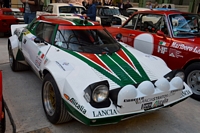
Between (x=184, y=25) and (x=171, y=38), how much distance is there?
515mm

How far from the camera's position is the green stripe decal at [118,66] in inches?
110

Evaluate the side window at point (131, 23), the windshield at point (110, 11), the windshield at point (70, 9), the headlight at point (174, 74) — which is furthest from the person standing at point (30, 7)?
the headlight at point (174, 74)

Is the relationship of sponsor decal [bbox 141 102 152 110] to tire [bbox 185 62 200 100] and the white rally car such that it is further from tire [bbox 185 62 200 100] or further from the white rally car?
tire [bbox 185 62 200 100]

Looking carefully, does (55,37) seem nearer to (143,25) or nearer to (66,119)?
(66,119)

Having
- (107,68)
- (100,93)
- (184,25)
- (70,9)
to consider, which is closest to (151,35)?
(184,25)

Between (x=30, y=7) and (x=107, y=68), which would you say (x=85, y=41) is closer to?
(x=107, y=68)

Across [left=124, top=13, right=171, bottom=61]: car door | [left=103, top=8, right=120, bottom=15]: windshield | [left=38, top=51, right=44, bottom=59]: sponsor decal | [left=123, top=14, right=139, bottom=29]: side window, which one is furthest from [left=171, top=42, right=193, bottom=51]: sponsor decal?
[left=103, top=8, right=120, bottom=15]: windshield

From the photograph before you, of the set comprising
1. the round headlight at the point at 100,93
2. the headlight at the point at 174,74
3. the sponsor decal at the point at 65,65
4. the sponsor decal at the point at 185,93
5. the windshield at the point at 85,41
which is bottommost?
the sponsor decal at the point at 185,93

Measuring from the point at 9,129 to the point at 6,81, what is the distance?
1.93 m

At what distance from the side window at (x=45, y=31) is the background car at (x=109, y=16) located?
20.9 feet

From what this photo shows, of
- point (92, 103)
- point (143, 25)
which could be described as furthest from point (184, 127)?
point (143, 25)

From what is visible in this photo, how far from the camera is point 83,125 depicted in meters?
2.99

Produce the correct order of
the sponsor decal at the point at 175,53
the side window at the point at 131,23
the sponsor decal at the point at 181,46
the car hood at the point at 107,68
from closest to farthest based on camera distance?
the car hood at the point at 107,68 < the sponsor decal at the point at 181,46 < the sponsor decal at the point at 175,53 < the side window at the point at 131,23

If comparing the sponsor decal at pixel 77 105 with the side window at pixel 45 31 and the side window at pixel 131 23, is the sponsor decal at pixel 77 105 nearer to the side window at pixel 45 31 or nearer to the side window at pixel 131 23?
the side window at pixel 45 31
